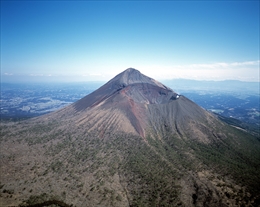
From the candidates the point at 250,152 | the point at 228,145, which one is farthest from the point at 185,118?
the point at 250,152

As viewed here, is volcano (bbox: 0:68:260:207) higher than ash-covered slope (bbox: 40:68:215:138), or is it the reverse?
ash-covered slope (bbox: 40:68:215:138)

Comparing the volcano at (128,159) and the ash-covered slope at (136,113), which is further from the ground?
the ash-covered slope at (136,113)

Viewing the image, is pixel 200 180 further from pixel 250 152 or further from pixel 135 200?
pixel 250 152

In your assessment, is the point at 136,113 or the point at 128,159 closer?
the point at 128,159

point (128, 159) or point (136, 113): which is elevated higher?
point (136, 113)

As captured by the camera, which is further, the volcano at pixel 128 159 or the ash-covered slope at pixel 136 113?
the ash-covered slope at pixel 136 113

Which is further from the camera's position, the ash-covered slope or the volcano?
the ash-covered slope
